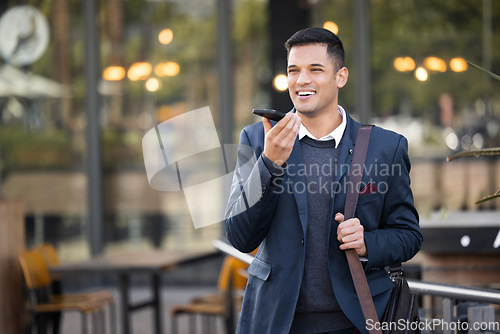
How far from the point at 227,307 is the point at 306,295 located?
3256 millimetres

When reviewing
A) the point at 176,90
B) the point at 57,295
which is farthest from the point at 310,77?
the point at 176,90

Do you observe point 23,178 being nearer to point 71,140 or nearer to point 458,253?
point 71,140

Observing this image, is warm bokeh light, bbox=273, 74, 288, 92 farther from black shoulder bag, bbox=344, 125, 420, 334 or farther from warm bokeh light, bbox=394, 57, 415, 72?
black shoulder bag, bbox=344, 125, 420, 334

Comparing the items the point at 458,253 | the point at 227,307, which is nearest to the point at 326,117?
the point at 458,253

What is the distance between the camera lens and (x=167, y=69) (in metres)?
8.71

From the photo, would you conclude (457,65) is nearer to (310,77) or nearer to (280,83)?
(280,83)

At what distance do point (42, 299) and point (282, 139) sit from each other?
14.5ft

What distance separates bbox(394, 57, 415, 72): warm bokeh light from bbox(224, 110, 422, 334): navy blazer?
600 cm

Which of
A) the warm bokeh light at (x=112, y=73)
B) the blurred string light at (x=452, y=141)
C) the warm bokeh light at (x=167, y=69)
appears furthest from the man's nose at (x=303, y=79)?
the warm bokeh light at (x=112, y=73)

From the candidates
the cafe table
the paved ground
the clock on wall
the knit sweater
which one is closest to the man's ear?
the knit sweater

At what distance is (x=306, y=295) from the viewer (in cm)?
222

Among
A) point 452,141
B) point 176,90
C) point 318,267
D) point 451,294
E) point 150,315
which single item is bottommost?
point 150,315

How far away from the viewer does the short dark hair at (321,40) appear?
2.25 m

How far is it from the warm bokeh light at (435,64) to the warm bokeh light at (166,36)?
113 inches
